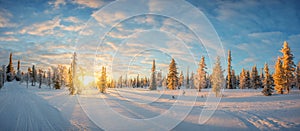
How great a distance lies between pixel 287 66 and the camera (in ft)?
102

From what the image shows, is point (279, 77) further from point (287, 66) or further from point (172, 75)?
point (172, 75)

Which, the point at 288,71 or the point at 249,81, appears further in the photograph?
the point at 249,81

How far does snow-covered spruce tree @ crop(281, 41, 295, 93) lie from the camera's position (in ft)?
101

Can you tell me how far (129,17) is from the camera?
854 centimetres

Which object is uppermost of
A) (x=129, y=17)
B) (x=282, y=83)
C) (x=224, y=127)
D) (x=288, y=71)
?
(x=129, y=17)

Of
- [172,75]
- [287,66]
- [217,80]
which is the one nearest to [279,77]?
[287,66]

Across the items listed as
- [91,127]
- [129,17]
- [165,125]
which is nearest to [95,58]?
[129,17]

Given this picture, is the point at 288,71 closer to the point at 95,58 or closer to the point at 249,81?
the point at 249,81

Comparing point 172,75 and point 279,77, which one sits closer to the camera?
point 279,77

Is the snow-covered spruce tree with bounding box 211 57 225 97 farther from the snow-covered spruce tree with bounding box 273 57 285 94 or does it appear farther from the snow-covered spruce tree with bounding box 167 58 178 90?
the snow-covered spruce tree with bounding box 167 58 178 90

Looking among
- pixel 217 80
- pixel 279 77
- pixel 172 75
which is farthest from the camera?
pixel 172 75

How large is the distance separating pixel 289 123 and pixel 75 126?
1577 cm

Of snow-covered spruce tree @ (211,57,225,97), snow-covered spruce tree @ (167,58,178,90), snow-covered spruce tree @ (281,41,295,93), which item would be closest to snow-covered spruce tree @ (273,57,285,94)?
snow-covered spruce tree @ (281,41,295,93)

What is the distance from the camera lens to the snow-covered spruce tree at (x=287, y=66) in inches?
1217
